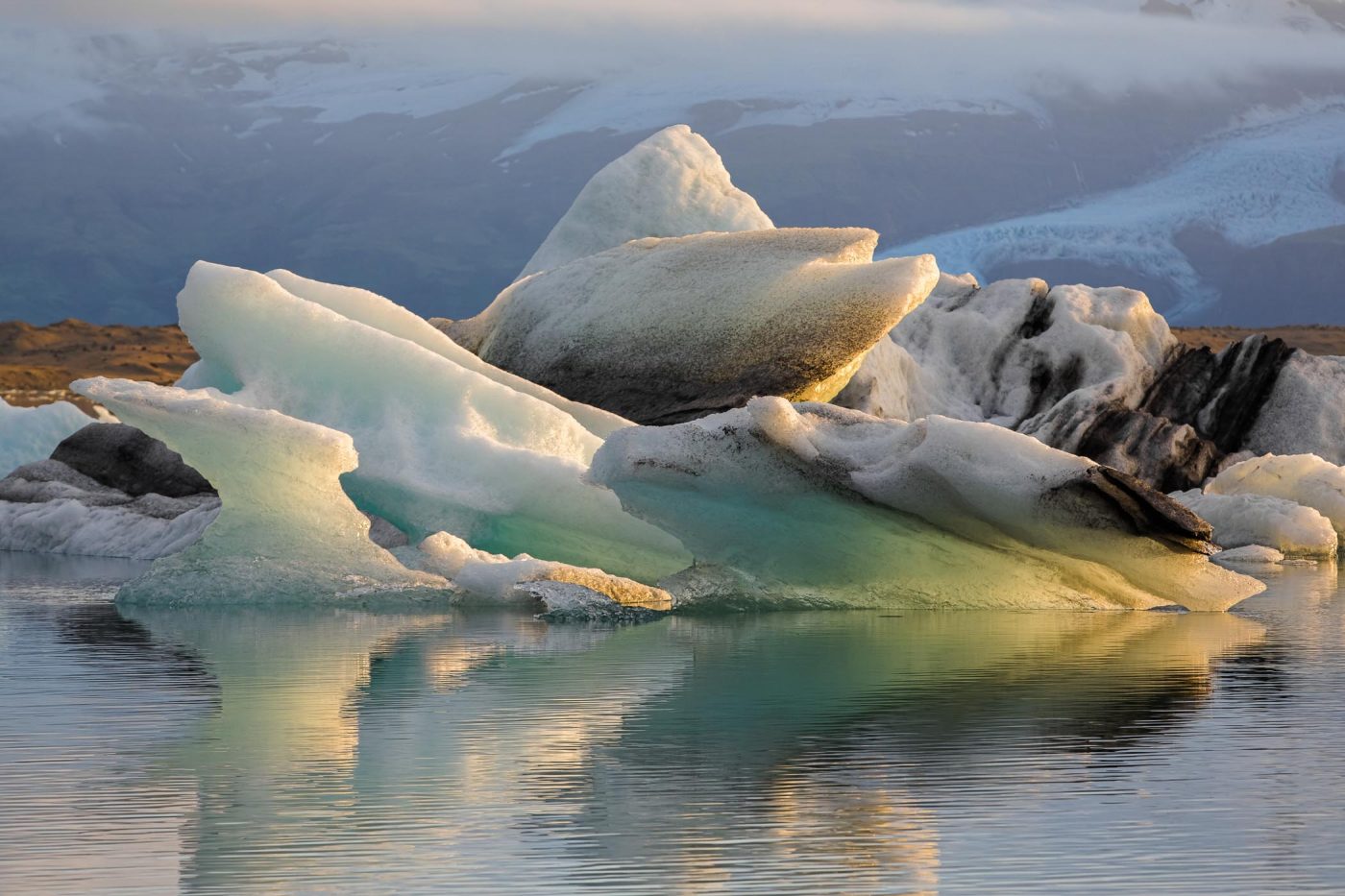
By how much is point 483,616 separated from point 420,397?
2576mm

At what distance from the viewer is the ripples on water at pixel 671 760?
5.46 meters

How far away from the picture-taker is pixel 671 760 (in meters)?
7.21

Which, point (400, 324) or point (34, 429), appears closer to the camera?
point (400, 324)

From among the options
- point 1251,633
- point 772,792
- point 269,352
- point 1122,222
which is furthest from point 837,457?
point 1122,222

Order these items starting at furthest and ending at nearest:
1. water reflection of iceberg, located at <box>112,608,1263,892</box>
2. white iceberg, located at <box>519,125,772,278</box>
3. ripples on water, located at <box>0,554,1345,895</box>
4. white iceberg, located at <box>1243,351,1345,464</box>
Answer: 1. white iceberg, located at <box>1243,351,1345,464</box>
2. white iceberg, located at <box>519,125,772,278</box>
3. water reflection of iceberg, located at <box>112,608,1263,892</box>
4. ripples on water, located at <box>0,554,1345,895</box>

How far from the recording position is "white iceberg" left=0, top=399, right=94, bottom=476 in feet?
95.1

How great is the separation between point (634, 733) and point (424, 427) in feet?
24.6

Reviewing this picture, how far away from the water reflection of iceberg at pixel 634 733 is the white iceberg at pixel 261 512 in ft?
2.28

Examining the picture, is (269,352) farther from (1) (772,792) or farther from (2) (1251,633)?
(1) (772,792)

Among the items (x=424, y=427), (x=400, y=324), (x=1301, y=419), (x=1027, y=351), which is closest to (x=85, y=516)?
(x=400, y=324)

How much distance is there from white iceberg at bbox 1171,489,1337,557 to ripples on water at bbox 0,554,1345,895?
9656 millimetres

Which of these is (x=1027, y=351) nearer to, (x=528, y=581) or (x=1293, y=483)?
(x=1293, y=483)

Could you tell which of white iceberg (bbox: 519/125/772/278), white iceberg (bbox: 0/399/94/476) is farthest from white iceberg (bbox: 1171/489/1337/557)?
white iceberg (bbox: 0/399/94/476)

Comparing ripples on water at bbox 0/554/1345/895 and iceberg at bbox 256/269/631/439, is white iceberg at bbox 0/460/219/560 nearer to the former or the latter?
iceberg at bbox 256/269/631/439
